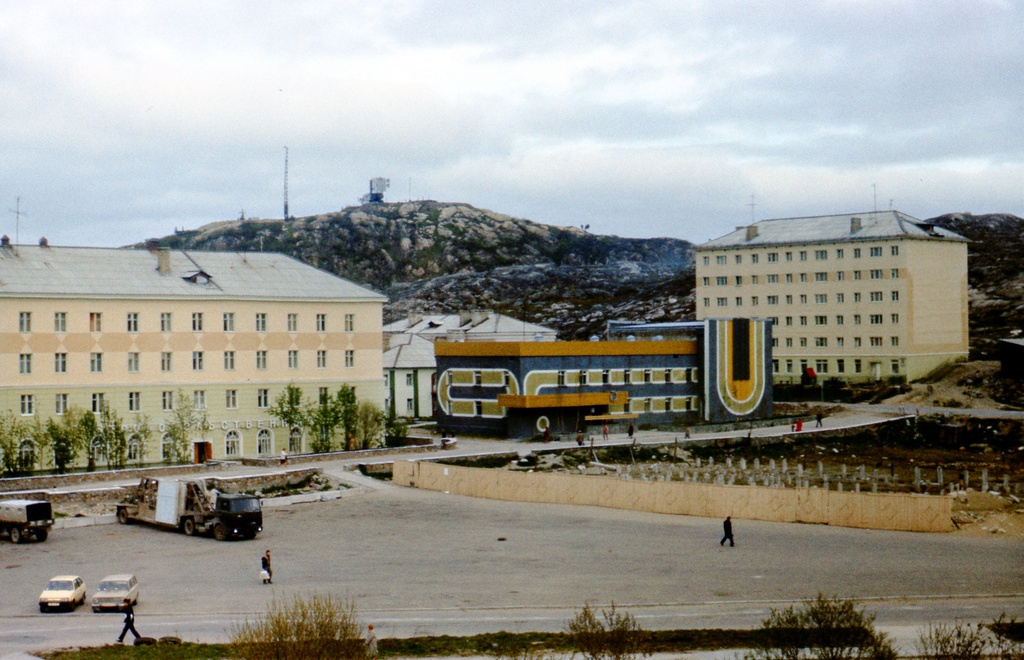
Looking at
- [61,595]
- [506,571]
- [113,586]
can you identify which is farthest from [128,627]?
[506,571]

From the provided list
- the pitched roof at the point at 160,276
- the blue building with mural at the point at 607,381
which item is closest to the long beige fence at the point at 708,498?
the pitched roof at the point at 160,276

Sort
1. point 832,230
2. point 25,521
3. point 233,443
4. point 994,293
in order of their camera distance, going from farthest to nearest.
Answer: point 994,293 < point 832,230 < point 233,443 < point 25,521

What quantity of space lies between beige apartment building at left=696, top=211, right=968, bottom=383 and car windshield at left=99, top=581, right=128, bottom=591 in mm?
92601

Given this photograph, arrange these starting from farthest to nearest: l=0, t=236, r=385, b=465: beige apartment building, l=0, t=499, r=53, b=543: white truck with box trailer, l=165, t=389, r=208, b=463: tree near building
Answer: l=165, t=389, r=208, b=463: tree near building
l=0, t=236, r=385, b=465: beige apartment building
l=0, t=499, r=53, b=543: white truck with box trailer

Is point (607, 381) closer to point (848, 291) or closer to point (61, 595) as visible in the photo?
point (848, 291)

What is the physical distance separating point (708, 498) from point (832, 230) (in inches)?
2974

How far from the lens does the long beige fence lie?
150 feet

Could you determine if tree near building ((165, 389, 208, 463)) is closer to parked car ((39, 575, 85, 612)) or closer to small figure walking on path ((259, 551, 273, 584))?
small figure walking on path ((259, 551, 273, 584))

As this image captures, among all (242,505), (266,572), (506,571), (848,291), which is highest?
(848,291)

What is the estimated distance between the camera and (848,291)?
4569 inches

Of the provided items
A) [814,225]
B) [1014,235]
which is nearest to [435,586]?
[814,225]

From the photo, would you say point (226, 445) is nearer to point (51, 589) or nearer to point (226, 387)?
point (226, 387)

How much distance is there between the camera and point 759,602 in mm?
33625

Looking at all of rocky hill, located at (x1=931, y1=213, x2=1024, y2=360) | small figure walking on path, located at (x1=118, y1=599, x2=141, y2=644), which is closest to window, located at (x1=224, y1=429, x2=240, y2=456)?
small figure walking on path, located at (x1=118, y1=599, x2=141, y2=644)
